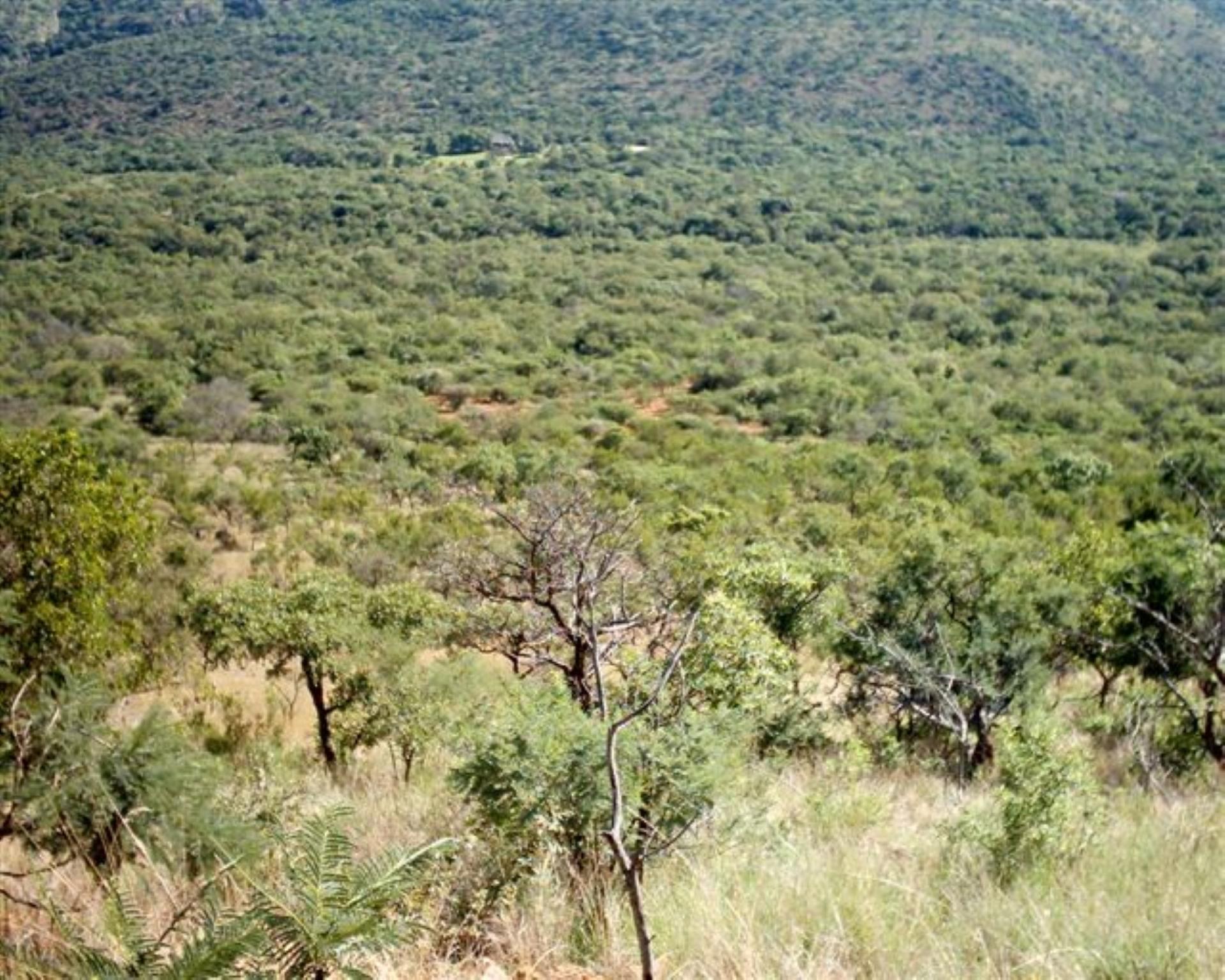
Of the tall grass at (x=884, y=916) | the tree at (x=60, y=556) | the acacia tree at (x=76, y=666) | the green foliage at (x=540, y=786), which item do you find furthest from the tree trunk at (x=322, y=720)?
the tall grass at (x=884, y=916)

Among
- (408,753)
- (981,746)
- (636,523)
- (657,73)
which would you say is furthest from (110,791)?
(657,73)

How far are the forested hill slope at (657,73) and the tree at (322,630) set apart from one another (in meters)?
110

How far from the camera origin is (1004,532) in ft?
75.8

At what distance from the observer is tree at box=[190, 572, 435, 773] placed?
11039 mm

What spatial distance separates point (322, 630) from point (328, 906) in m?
10.4

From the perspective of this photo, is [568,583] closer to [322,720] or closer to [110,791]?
[110,791]

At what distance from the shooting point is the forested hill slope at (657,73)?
117m

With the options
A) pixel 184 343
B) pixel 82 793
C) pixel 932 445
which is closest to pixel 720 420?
pixel 932 445

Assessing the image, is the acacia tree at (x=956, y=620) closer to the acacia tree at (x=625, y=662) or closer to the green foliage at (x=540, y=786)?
the acacia tree at (x=625, y=662)

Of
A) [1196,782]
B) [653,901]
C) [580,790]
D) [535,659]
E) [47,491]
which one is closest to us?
[653,901]

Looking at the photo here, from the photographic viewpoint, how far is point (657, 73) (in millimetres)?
132000

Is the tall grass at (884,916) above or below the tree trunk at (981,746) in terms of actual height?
above

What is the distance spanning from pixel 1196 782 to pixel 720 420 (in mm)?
37298

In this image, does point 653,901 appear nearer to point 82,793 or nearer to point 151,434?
point 82,793
